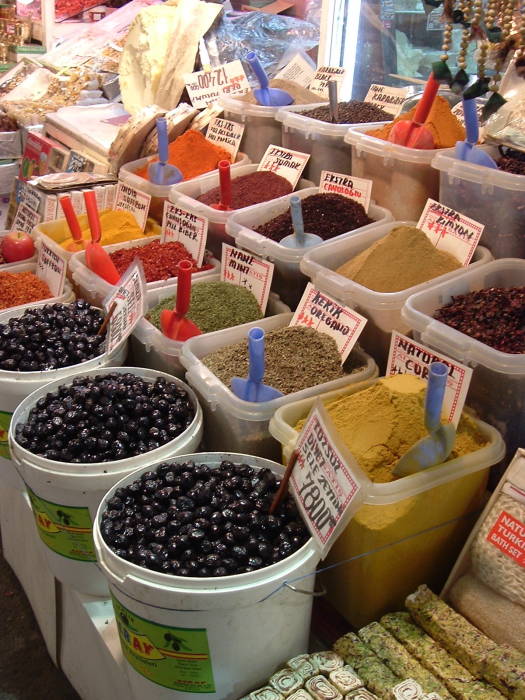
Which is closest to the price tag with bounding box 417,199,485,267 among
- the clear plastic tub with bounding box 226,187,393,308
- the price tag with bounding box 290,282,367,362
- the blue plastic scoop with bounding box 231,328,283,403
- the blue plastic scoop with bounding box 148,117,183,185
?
the clear plastic tub with bounding box 226,187,393,308

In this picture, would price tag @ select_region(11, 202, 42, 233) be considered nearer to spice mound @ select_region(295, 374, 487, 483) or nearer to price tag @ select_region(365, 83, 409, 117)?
price tag @ select_region(365, 83, 409, 117)

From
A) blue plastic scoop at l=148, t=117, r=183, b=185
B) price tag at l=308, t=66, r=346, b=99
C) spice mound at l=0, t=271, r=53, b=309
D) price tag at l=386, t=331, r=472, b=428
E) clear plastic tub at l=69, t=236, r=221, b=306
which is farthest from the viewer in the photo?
price tag at l=308, t=66, r=346, b=99

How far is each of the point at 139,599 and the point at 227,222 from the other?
3.69ft

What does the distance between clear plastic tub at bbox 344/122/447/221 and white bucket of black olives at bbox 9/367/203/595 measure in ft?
2.50

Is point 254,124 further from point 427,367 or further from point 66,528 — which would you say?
point 66,528

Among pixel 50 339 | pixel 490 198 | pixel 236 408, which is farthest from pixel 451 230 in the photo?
pixel 50 339

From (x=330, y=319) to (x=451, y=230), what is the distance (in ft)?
1.12

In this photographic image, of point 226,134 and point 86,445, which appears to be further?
point 226,134

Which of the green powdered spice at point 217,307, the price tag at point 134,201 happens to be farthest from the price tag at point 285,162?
the green powdered spice at point 217,307

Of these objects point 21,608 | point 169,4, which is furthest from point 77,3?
point 21,608

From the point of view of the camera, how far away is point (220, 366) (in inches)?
57.7

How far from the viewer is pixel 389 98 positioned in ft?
7.37

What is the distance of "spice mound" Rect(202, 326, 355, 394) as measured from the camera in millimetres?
1410

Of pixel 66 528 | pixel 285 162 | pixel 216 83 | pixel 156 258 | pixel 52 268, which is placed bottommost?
pixel 66 528
